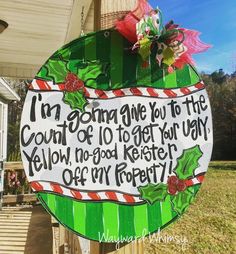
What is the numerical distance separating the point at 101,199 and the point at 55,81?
0.31 m

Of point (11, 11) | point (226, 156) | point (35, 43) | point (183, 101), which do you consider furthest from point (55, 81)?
point (226, 156)

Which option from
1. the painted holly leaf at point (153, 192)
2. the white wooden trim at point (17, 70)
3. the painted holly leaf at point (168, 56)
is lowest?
the painted holly leaf at point (153, 192)

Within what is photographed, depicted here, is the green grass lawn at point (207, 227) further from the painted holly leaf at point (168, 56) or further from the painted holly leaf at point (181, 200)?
the painted holly leaf at point (168, 56)

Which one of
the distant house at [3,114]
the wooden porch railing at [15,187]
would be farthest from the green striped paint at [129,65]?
the wooden porch railing at [15,187]

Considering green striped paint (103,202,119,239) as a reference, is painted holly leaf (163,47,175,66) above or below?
above

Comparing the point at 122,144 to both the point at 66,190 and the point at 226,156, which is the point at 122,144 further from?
the point at 226,156

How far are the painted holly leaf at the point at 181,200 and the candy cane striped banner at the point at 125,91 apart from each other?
25cm

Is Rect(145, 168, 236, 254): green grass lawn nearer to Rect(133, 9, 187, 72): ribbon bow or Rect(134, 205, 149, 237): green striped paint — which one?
Rect(134, 205, 149, 237): green striped paint

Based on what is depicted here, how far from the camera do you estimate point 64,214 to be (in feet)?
2.81

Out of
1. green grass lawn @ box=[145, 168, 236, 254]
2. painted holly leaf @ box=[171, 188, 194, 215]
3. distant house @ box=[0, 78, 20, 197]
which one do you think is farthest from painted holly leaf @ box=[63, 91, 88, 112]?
distant house @ box=[0, 78, 20, 197]

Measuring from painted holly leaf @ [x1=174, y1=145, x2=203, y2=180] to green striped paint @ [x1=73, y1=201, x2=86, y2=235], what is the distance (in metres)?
0.26

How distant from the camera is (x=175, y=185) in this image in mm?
924

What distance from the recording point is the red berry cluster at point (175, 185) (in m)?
0.92

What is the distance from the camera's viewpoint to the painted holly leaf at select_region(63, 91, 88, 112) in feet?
2.87
